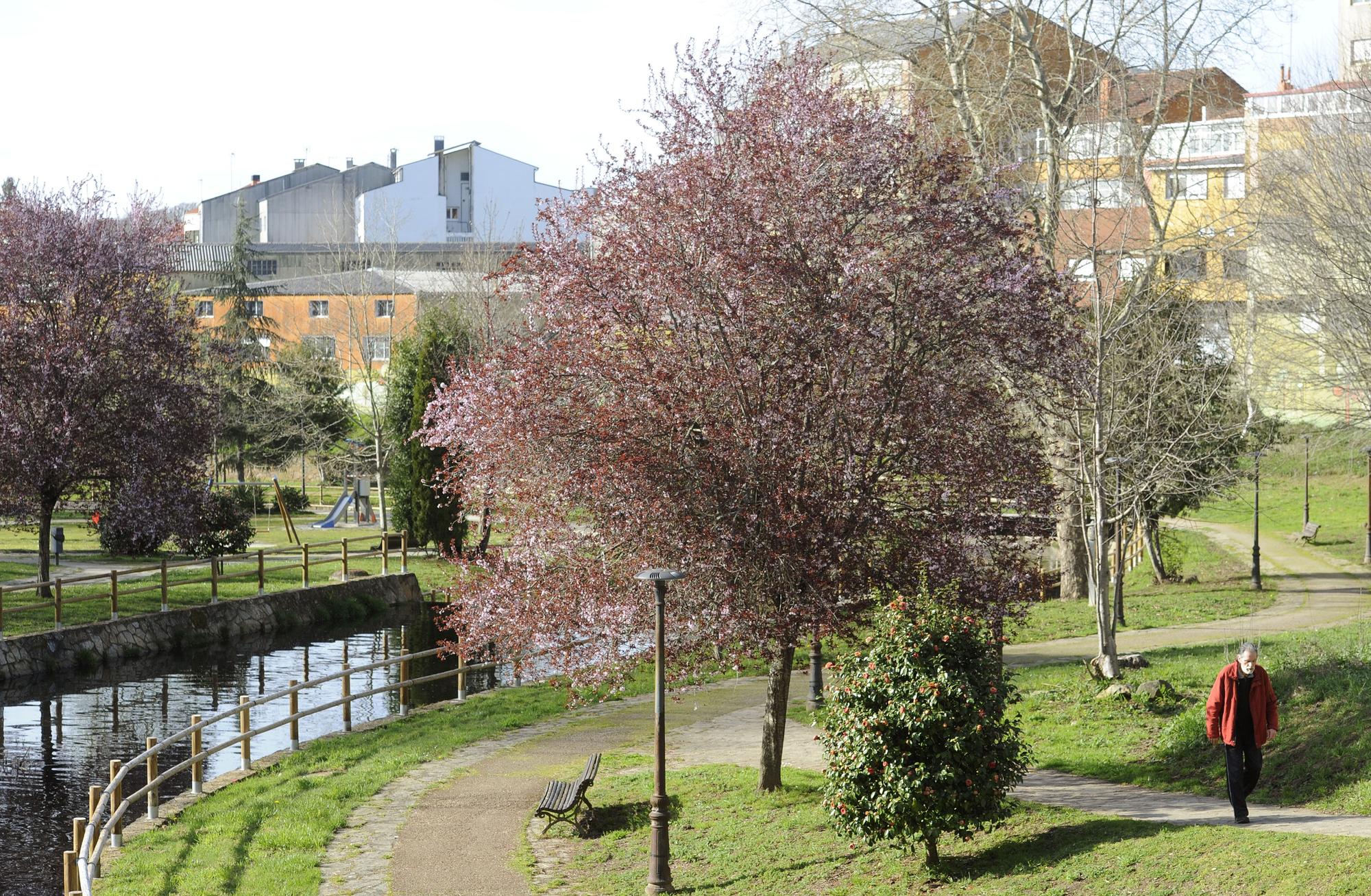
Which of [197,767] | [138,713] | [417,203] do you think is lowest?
[138,713]

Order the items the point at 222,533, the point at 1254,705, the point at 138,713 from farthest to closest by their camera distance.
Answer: the point at 222,533 → the point at 138,713 → the point at 1254,705

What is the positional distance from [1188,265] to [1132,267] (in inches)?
58.2

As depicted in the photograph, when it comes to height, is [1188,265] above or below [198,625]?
above

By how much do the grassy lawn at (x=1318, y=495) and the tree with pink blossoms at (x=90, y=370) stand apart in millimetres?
27454

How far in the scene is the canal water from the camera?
14977mm

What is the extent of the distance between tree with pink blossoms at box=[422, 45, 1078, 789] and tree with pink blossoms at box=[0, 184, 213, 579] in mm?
16953

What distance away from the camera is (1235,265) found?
1091 inches

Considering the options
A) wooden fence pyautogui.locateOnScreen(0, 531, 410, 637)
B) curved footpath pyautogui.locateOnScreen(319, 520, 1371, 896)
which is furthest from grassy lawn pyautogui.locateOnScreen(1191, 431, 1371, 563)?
wooden fence pyautogui.locateOnScreen(0, 531, 410, 637)

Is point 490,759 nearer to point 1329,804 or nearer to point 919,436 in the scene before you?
point 919,436

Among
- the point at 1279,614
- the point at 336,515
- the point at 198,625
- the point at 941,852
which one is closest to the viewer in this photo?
the point at 941,852

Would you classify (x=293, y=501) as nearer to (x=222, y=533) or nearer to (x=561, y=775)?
(x=222, y=533)

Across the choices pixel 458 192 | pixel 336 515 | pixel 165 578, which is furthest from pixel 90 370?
pixel 458 192

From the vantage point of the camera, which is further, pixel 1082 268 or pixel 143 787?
pixel 1082 268

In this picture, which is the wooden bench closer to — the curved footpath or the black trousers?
the curved footpath
